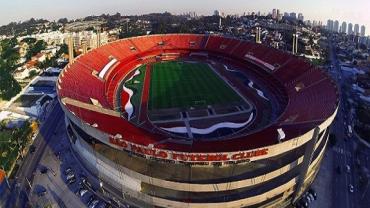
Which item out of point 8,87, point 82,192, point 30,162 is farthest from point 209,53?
point 82,192

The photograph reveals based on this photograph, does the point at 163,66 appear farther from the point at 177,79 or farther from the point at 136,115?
the point at 136,115

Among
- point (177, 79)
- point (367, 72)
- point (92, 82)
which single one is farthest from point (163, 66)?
point (367, 72)

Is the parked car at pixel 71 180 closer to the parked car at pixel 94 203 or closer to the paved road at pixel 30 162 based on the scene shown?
the paved road at pixel 30 162

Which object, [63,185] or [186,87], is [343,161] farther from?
[63,185]

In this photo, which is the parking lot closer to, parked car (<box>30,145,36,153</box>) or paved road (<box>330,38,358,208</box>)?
parked car (<box>30,145,36,153</box>)

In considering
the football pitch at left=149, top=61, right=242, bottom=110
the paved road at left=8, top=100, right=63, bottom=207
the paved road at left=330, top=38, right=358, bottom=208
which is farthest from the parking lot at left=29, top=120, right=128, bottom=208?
the paved road at left=330, top=38, right=358, bottom=208
